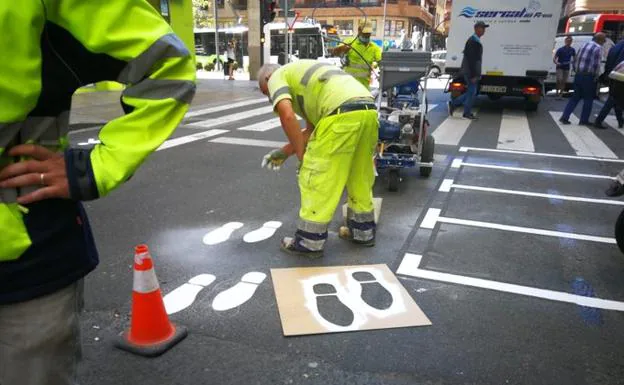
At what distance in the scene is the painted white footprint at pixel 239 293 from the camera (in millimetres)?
3199

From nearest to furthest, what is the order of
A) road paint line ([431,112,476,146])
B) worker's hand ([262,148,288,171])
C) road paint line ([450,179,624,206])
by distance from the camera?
worker's hand ([262,148,288,171]), road paint line ([450,179,624,206]), road paint line ([431,112,476,146])

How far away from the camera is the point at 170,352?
2689 millimetres

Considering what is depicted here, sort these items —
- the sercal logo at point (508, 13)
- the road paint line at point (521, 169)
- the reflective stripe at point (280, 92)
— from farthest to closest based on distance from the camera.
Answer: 1. the sercal logo at point (508, 13)
2. the road paint line at point (521, 169)
3. the reflective stripe at point (280, 92)

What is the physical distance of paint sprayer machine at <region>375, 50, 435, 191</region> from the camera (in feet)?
18.9

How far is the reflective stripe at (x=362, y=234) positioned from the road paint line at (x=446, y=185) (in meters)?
2.11

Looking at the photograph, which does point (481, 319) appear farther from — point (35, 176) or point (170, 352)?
point (35, 176)

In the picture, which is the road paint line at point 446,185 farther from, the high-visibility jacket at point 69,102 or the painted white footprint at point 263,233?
the high-visibility jacket at point 69,102

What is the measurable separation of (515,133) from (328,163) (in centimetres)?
769

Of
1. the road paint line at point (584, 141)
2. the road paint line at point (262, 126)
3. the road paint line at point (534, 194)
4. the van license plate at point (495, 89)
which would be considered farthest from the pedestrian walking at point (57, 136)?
the van license plate at point (495, 89)


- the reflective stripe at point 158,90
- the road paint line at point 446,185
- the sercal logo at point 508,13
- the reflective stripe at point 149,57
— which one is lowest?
the road paint line at point 446,185

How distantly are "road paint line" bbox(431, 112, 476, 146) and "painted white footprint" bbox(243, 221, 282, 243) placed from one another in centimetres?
516

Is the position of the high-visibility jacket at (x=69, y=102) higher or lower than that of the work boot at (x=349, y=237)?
higher

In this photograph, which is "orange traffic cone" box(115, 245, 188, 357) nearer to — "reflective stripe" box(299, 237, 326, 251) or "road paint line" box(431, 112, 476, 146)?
"reflective stripe" box(299, 237, 326, 251)

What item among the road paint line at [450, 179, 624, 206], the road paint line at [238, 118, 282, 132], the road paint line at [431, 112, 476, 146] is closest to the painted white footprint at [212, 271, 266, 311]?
the road paint line at [450, 179, 624, 206]
